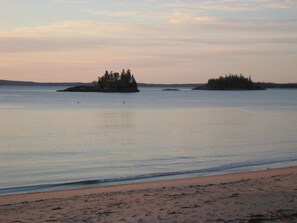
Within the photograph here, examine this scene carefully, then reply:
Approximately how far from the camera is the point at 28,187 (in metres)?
15.5

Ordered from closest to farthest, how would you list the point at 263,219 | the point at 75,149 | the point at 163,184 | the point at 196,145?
the point at 263,219
the point at 163,184
the point at 75,149
the point at 196,145

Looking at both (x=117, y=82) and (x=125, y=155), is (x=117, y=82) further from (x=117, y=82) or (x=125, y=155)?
(x=125, y=155)

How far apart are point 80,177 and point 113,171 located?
5.32ft

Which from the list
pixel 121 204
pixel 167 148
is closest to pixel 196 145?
pixel 167 148

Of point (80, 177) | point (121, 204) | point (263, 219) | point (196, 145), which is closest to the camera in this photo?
point (263, 219)

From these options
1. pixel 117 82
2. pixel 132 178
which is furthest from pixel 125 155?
pixel 117 82

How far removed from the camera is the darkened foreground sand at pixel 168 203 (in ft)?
33.5

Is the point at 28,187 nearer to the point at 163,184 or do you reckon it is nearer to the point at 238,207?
the point at 163,184

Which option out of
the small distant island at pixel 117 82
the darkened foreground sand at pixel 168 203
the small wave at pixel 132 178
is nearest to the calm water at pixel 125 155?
the small wave at pixel 132 178

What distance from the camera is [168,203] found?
1170cm

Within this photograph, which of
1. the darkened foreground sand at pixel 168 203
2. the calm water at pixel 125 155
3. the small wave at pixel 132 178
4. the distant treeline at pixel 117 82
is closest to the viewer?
the darkened foreground sand at pixel 168 203

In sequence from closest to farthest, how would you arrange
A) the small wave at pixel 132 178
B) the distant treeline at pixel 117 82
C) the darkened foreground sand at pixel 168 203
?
the darkened foreground sand at pixel 168 203
the small wave at pixel 132 178
the distant treeline at pixel 117 82

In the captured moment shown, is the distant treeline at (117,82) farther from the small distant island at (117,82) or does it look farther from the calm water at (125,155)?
the calm water at (125,155)

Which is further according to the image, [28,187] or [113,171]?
[113,171]
